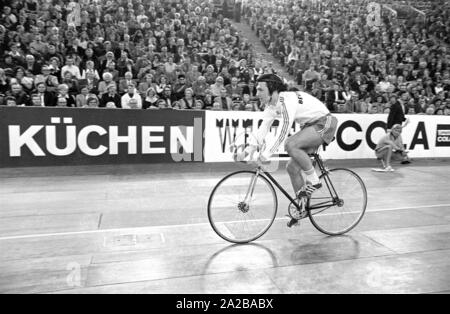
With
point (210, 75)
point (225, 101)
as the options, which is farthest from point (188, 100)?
point (210, 75)

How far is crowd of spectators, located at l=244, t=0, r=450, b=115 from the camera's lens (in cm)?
1454

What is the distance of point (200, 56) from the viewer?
14.6 meters

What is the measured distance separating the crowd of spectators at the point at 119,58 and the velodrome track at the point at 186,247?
369 cm

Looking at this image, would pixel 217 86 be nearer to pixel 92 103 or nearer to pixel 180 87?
pixel 180 87

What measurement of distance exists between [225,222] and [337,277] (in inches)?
61.3

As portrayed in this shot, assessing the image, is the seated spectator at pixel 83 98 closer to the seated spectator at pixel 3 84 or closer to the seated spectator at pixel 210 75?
the seated spectator at pixel 3 84

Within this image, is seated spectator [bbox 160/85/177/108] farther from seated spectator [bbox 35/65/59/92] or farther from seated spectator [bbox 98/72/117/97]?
seated spectator [bbox 35/65/59/92]

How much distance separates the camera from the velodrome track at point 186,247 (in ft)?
13.4

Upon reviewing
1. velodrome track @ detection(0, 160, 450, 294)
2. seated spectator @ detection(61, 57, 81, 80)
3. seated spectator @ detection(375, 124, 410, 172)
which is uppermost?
seated spectator @ detection(61, 57, 81, 80)

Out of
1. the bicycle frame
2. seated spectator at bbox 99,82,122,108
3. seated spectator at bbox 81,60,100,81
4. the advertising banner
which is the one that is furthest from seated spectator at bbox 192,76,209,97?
the bicycle frame

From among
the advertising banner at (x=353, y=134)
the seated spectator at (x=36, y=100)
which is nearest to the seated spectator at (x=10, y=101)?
the seated spectator at (x=36, y=100)

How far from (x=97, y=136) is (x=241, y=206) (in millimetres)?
5914

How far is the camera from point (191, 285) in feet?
13.2

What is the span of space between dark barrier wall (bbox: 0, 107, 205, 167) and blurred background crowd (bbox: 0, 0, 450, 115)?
29.1 inches
